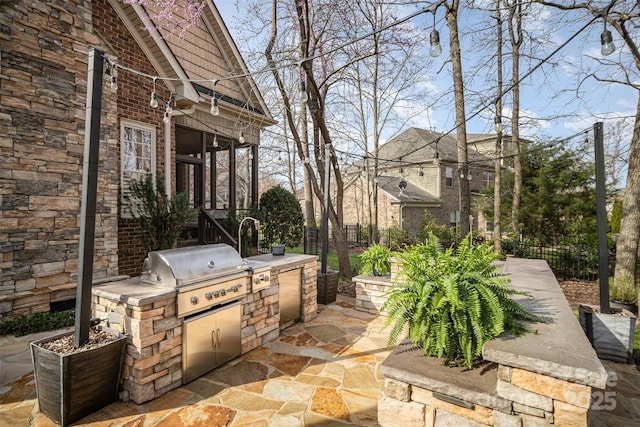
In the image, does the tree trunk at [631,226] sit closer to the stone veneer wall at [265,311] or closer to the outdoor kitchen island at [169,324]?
the stone veneer wall at [265,311]

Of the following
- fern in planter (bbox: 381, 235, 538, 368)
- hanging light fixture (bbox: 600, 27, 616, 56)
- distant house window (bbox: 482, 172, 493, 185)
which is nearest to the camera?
fern in planter (bbox: 381, 235, 538, 368)

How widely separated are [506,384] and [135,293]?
3.00m

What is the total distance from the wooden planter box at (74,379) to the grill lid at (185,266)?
629mm

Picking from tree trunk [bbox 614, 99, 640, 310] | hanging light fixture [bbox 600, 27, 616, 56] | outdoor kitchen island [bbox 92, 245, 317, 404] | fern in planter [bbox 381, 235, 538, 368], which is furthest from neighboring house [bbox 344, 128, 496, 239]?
fern in planter [bbox 381, 235, 538, 368]

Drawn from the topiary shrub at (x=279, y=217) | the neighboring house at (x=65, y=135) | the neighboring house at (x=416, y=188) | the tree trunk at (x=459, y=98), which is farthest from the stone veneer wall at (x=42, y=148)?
the neighboring house at (x=416, y=188)

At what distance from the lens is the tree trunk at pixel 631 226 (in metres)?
6.16

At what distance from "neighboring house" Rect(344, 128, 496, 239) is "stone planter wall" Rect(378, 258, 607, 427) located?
50.0 feet

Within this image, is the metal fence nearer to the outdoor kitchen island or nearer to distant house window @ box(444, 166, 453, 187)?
the outdoor kitchen island

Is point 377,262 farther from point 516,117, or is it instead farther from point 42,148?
point 516,117

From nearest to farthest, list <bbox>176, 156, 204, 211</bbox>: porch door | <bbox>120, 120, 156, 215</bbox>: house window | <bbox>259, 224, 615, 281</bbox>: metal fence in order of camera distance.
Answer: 1. <bbox>120, 120, 156, 215</bbox>: house window
2. <bbox>259, 224, 615, 281</bbox>: metal fence
3. <bbox>176, 156, 204, 211</bbox>: porch door

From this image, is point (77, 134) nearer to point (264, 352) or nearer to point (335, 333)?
point (264, 352)

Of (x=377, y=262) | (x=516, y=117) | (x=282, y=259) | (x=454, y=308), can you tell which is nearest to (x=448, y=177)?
(x=516, y=117)

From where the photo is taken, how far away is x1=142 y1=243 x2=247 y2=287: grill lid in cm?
322

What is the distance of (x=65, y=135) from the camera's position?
551cm
